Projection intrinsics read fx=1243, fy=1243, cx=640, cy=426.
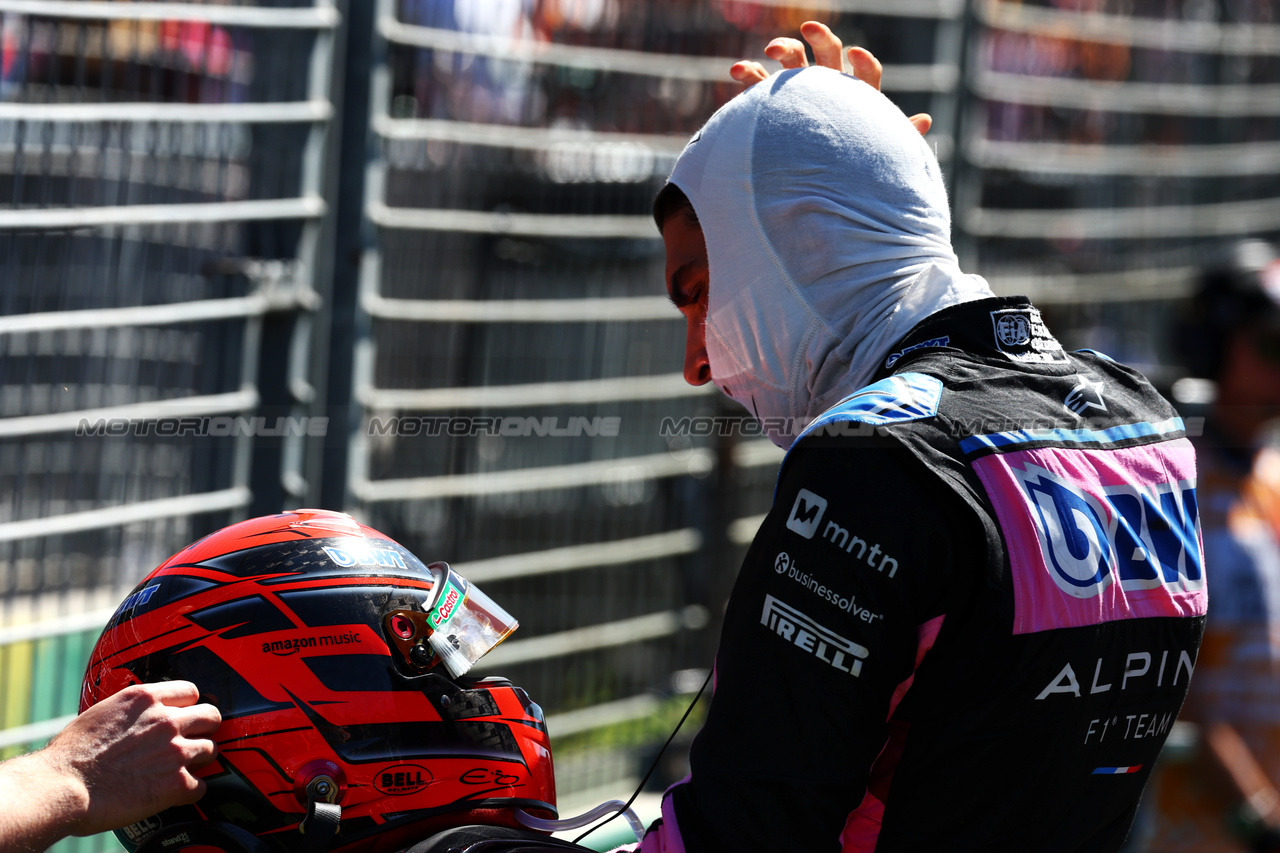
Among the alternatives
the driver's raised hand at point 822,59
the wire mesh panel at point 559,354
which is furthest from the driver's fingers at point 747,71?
the wire mesh panel at point 559,354

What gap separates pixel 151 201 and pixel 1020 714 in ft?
8.45

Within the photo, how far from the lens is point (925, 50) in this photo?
18.4 ft

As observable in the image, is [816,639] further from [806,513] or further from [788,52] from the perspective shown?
[788,52]

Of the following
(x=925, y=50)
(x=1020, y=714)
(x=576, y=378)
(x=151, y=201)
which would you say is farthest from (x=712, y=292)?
(x=925, y=50)

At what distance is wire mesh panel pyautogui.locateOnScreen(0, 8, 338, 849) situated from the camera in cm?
294

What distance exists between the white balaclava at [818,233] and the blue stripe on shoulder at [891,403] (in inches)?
6.5

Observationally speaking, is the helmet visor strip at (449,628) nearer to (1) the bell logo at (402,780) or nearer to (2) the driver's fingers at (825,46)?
(1) the bell logo at (402,780)

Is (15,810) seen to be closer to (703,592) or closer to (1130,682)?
(1130,682)

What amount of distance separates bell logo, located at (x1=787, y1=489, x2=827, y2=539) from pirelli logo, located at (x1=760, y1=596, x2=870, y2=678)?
10 cm

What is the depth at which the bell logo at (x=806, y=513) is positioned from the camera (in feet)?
5.04

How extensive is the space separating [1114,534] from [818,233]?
0.59 metres

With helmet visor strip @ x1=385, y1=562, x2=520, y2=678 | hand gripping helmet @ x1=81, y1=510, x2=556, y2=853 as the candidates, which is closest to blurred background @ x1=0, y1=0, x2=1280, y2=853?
hand gripping helmet @ x1=81, y1=510, x2=556, y2=853

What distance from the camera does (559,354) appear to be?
443 centimetres

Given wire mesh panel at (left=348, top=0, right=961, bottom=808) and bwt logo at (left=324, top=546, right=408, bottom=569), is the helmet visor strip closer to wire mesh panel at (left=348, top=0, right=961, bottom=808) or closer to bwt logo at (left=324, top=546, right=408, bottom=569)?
bwt logo at (left=324, top=546, right=408, bottom=569)
